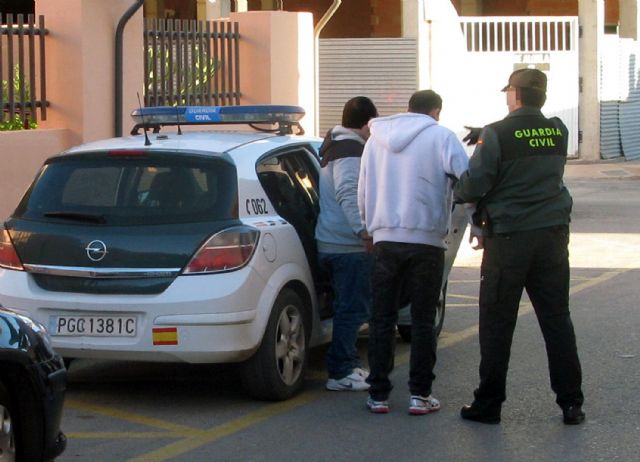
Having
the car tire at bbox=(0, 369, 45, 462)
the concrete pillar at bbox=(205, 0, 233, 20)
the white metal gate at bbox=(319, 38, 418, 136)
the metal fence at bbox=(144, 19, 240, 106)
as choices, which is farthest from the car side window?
the white metal gate at bbox=(319, 38, 418, 136)

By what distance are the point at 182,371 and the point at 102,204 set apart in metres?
1.61

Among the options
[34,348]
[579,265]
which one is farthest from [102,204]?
[579,265]

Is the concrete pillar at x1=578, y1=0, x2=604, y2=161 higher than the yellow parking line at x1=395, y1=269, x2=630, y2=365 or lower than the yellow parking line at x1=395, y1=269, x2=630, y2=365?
higher

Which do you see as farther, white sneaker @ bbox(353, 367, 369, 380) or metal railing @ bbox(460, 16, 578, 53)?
metal railing @ bbox(460, 16, 578, 53)

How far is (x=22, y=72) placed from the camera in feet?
40.0

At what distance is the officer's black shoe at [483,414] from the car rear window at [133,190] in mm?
1661

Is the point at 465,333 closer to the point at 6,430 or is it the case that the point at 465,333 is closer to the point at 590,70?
the point at 6,430

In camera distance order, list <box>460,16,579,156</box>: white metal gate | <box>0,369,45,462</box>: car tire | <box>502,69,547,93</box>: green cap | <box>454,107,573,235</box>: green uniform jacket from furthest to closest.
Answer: <box>460,16,579,156</box>: white metal gate → <box>502,69,547,93</box>: green cap → <box>454,107,573,235</box>: green uniform jacket → <box>0,369,45,462</box>: car tire

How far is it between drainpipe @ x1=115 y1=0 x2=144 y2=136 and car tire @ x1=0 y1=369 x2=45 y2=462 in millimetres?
8208

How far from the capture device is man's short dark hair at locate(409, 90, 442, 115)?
23.1 ft

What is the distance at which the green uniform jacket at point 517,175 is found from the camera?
6484mm

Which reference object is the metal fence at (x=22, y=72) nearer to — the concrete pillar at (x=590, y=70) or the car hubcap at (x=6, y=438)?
the car hubcap at (x=6, y=438)

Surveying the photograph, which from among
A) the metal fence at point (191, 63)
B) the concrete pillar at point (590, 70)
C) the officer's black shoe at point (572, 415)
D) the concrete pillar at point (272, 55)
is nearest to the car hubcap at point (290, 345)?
the officer's black shoe at point (572, 415)

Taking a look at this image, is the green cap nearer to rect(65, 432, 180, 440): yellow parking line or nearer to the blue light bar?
the blue light bar
